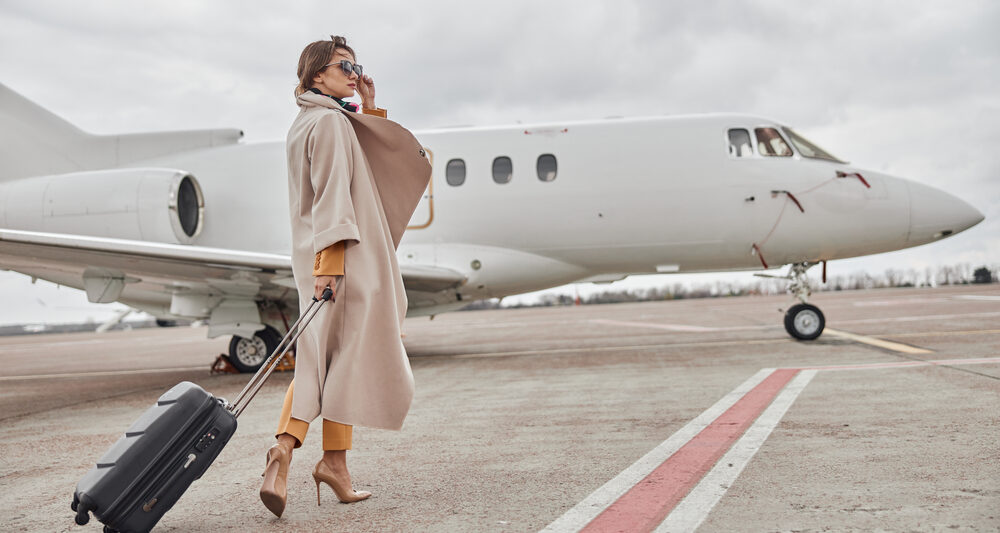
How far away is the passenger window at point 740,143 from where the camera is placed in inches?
385

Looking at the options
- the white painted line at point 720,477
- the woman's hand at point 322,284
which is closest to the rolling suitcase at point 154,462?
the woman's hand at point 322,284

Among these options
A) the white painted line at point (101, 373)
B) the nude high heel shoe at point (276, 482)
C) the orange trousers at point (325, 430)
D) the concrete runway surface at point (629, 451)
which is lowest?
the white painted line at point (101, 373)

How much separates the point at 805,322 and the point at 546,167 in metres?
4.02

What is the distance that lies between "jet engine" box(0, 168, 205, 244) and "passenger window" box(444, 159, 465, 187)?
351cm

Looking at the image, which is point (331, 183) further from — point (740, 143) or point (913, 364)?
point (740, 143)

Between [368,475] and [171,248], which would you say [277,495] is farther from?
[171,248]

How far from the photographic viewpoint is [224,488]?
11.3 feet

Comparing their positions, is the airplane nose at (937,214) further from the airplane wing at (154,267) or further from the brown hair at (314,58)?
the brown hair at (314,58)

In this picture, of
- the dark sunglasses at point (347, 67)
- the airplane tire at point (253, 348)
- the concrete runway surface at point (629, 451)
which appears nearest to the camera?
the concrete runway surface at point (629, 451)

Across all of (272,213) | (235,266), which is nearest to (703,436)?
(235,266)

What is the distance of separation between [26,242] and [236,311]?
2565 millimetres

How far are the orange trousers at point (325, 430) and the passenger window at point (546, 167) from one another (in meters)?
7.21

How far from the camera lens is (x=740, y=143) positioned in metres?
9.84

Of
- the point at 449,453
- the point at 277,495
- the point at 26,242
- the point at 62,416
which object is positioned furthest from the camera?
the point at 26,242
